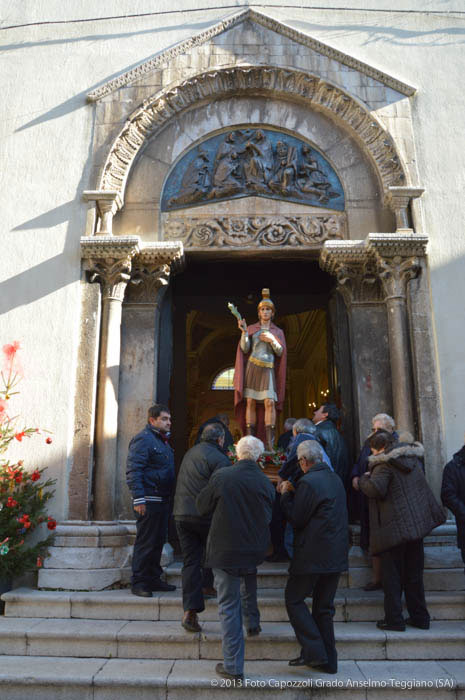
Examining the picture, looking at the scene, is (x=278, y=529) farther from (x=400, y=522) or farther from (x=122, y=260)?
(x=122, y=260)

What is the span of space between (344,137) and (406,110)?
90cm

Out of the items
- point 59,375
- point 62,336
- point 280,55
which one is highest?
point 280,55

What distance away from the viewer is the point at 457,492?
5.82 metres

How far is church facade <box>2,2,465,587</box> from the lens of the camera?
7.29m

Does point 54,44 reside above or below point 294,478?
above

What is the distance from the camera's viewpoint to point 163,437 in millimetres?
6301

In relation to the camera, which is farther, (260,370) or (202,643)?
(260,370)

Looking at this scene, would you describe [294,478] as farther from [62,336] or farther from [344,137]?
[344,137]

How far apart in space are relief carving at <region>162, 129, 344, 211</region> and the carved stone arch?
1.89ft

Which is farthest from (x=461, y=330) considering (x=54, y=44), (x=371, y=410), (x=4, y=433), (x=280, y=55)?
(x=54, y=44)

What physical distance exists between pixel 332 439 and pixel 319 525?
7.28 feet

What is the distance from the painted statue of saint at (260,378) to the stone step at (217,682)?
11.1 feet

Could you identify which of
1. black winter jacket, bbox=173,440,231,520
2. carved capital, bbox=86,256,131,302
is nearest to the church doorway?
carved capital, bbox=86,256,131,302

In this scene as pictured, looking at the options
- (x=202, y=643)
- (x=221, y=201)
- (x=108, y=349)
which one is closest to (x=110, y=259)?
(x=108, y=349)
